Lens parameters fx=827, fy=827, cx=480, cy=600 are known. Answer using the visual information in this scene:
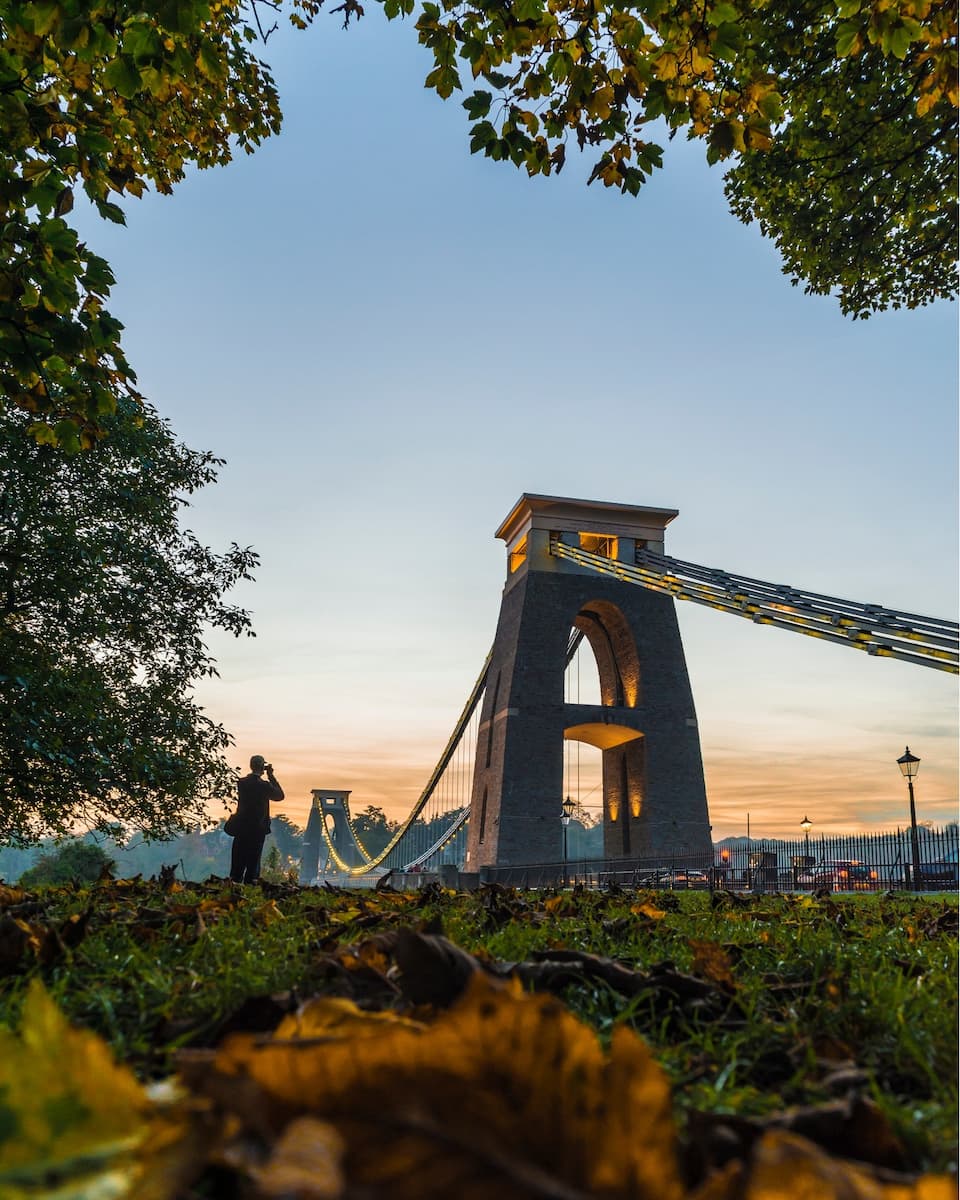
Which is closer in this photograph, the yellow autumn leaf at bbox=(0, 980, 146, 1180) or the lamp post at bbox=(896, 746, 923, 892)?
the yellow autumn leaf at bbox=(0, 980, 146, 1180)

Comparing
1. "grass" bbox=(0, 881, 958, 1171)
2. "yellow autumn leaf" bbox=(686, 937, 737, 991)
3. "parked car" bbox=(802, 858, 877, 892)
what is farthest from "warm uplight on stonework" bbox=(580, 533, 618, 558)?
"yellow autumn leaf" bbox=(686, 937, 737, 991)

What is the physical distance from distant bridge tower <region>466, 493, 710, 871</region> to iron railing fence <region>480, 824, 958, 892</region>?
9.73 ft

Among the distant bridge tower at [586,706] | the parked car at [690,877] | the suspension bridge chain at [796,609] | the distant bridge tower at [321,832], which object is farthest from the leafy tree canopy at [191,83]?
the distant bridge tower at [321,832]

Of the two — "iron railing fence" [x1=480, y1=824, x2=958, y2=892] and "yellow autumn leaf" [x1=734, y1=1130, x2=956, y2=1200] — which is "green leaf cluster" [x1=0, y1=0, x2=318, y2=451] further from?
"iron railing fence" [x1=480, y1=824, x2=958, y2=892]

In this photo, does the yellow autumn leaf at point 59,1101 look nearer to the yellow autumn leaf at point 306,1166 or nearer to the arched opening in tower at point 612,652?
the yellow autumn leaf at point 306,1166

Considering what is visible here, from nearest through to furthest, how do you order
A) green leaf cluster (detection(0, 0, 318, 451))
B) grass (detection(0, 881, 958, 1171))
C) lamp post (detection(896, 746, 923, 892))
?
grass (detection(0, 881, 958, 1171))
green leaf cluster (detection(0, 0, 318, 451))
lamp post (detection(896, 746, 923, 892))

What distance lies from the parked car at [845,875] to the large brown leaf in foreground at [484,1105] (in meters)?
20.8

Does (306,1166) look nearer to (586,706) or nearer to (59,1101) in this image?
(59,1101)

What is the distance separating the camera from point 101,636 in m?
11.0

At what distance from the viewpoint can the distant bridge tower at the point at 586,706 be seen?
28766 millimetres

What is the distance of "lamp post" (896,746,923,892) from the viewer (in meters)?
18.8

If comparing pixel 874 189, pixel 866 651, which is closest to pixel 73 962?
pixel 874 189

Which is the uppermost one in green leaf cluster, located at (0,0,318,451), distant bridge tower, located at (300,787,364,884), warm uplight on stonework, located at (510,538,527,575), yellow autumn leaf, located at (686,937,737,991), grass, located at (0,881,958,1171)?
warm uplight on stonework, located at (510,538,527,575)

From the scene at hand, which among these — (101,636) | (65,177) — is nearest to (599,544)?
(101,636)
